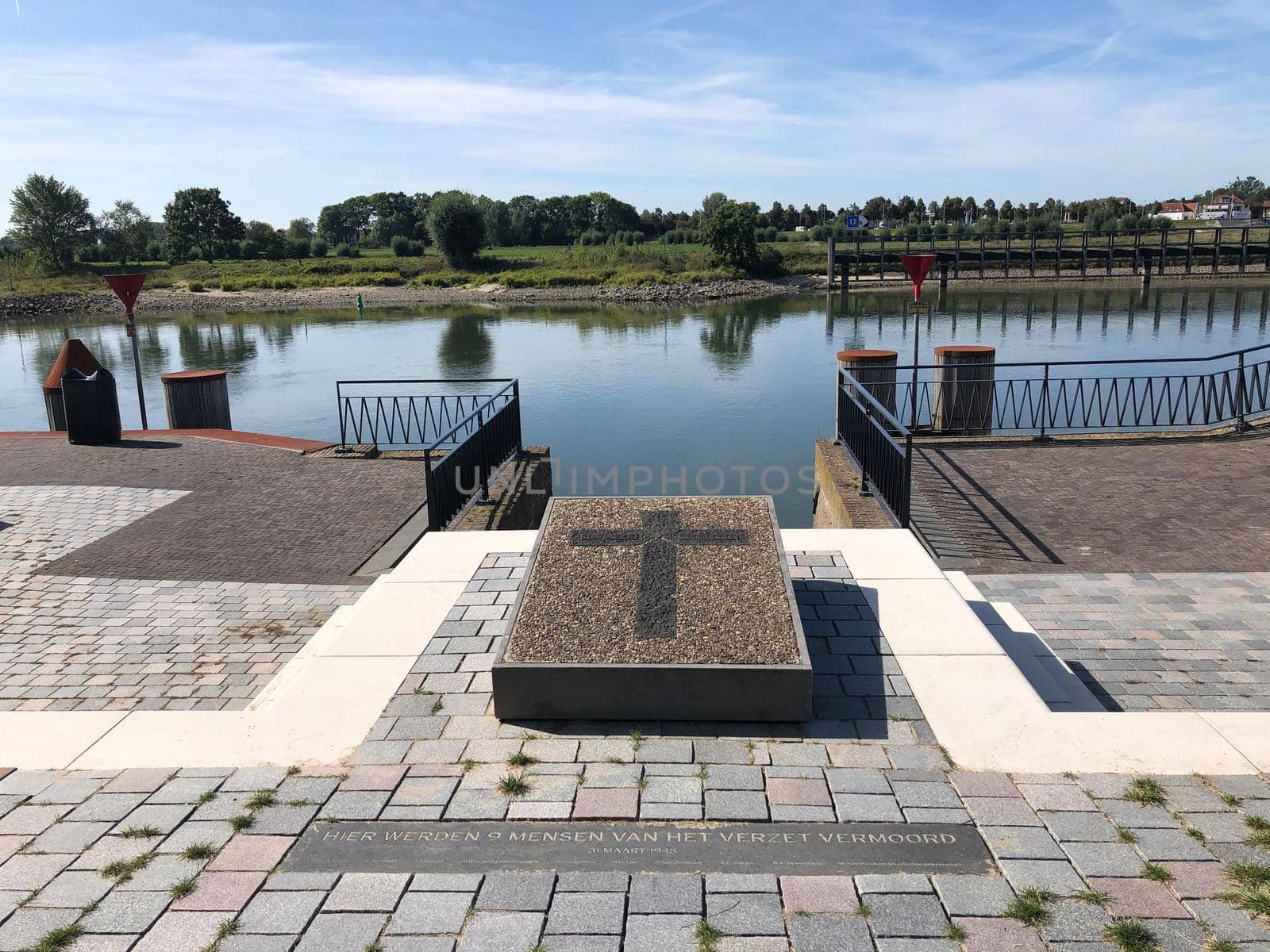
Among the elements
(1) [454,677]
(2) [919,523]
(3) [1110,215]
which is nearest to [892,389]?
(2) [919,523]

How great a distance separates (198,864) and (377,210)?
147 meters

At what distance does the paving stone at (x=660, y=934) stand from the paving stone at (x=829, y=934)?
32 centimetres

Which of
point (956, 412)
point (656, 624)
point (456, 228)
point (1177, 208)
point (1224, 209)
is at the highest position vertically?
point (1177, 208)

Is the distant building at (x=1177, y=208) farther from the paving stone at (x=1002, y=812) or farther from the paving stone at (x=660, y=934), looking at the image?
the paving stone at (x=660, y=934)

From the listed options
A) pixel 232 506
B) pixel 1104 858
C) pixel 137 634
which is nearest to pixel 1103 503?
pixel 1104 858

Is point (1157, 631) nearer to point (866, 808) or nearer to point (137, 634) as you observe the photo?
point (866, 808)

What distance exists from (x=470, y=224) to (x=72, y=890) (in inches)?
3002

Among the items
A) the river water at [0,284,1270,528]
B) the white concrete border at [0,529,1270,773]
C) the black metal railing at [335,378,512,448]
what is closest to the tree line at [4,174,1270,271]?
the river water at [0,284,1270,528]

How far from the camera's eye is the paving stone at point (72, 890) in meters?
3.21

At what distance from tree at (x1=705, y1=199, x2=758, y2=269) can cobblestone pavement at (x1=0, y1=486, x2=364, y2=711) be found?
6241 centimetres

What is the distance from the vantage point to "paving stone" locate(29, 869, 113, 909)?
10.5ft

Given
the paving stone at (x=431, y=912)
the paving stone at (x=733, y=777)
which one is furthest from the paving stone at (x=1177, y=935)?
the paving stone at (x=431, y=912)

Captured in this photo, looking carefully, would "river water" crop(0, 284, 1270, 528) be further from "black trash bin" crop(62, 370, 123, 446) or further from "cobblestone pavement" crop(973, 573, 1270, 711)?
"black trash bin" crop(62, 370, 123, 446)

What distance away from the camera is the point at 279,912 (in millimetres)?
3170
